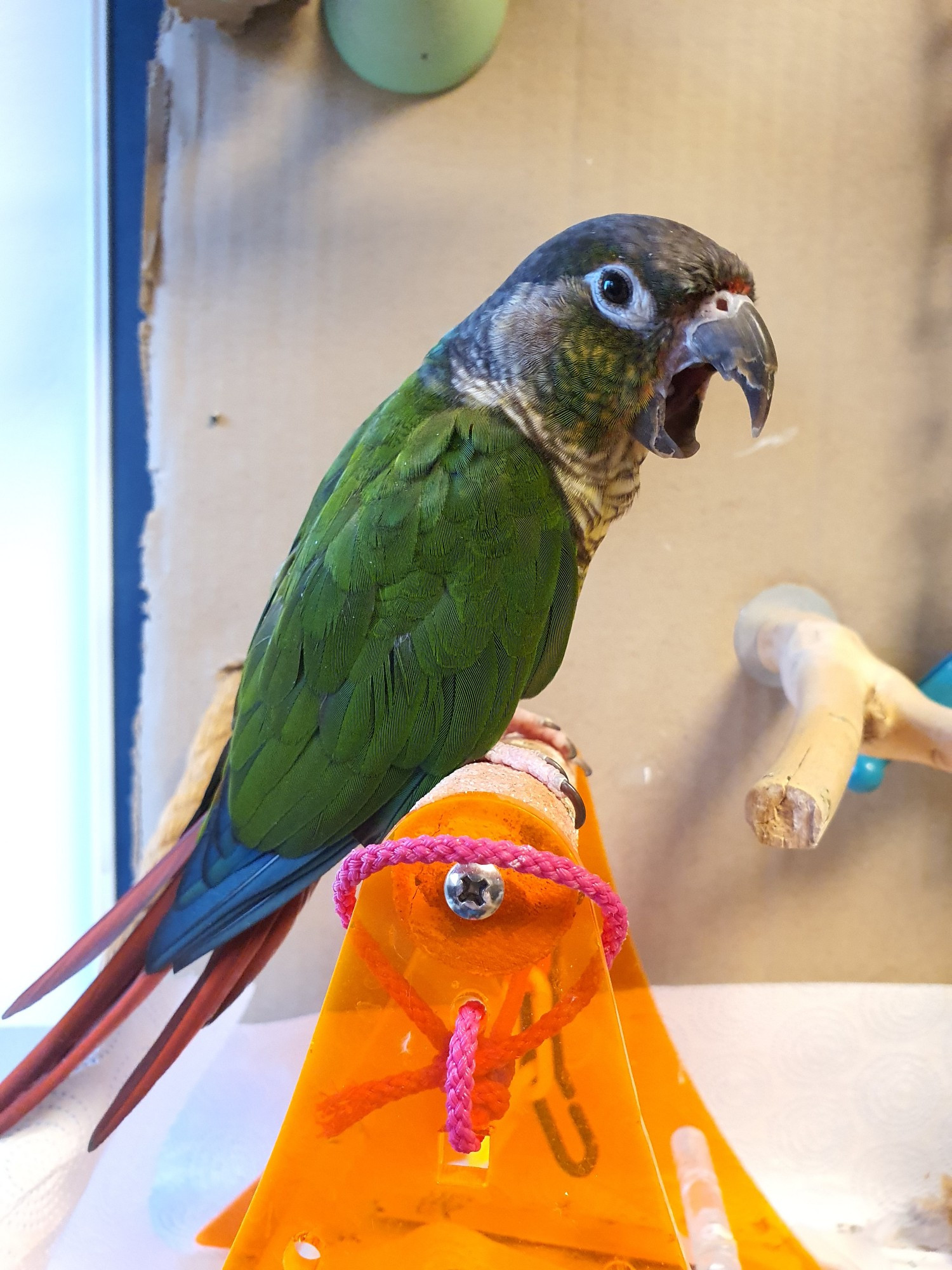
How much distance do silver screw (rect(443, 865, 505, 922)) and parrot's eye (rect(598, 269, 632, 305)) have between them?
33 cm

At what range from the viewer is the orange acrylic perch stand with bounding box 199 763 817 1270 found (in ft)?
1.16

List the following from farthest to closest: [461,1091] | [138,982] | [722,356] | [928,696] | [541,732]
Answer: [928,696], [541,732], [138,982], [722,356], [461,1091]

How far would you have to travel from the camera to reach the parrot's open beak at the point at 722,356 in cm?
43

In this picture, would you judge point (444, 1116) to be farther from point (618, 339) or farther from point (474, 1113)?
point (618, 339)

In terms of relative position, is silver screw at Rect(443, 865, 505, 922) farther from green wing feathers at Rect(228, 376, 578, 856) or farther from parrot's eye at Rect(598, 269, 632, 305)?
parrot's eye at Rect(598, 269, 632, 305)

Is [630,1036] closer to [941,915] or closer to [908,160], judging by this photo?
[941,915]

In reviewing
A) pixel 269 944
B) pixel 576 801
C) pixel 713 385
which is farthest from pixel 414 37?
pixel 269 944

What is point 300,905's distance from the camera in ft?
2.01

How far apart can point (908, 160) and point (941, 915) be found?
81 cm

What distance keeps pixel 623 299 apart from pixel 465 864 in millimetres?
333

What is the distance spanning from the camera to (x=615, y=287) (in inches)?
18.3

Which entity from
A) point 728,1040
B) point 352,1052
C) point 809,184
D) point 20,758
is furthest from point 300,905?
point 809,184

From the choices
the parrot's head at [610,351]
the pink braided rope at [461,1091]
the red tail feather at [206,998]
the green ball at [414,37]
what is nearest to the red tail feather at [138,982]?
the red tail feather at [206,998]

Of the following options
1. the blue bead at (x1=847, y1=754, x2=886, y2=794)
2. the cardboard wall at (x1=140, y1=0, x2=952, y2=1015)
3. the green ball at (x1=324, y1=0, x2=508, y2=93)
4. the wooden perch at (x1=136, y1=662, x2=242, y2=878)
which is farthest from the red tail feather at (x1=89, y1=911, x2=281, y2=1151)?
the green ball at (x1=324, y1=0, x2=508, y2=93)
